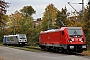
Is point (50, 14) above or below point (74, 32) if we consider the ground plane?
above

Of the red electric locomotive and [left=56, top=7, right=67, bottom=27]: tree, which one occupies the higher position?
[left=56, top=7, right=67, bottom=27]: tree

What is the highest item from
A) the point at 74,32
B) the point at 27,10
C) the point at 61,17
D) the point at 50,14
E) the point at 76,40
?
the point at 27,10

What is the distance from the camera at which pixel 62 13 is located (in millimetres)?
53938

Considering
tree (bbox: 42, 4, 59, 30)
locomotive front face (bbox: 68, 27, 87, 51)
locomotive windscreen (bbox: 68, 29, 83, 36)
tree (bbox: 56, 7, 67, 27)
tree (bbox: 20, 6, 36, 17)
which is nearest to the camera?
locomotive front face (bbox: 68, 27, 87, 51)

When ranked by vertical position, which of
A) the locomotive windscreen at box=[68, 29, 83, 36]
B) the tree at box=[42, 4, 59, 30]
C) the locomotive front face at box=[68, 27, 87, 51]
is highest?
the tree at box=[42, 4, 59, 30]

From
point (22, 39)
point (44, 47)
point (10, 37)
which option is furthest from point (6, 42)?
point (44, 47)

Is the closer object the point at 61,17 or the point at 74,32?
the point at 74,32

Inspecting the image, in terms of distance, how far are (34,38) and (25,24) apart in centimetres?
1075

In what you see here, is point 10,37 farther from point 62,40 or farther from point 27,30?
point 62,40

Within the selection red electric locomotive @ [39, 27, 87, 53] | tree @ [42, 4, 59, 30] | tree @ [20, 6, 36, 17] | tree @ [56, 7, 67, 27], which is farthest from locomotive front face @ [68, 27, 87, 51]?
tree @ [20, 6, 36, 17]

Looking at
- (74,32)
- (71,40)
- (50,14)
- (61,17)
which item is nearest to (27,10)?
(50,14)

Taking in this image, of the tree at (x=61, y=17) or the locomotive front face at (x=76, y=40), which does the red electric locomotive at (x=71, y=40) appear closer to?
the locomotive front face at (x=76, y=40)

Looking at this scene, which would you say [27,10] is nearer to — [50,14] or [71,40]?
[50,14]

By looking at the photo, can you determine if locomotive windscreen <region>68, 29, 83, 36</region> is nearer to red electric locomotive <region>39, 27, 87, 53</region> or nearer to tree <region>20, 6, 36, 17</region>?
red electric locomotive <region>39, 27, 87, 53</region>
